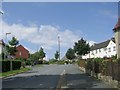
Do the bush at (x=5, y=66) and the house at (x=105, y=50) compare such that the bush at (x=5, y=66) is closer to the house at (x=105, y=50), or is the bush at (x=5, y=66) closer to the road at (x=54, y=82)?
the road at (x=54, y=82)

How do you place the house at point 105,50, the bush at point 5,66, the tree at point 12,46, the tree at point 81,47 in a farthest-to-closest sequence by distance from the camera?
the tree at point 81,47
the house at point 105,50
the tree at point 12,46
the bush at point 5,66

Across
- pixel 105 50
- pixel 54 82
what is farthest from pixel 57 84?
pixel 105 50

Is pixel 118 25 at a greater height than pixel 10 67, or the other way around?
pixel 118 25

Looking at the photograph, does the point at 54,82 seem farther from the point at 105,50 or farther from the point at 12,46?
the point at 105,50

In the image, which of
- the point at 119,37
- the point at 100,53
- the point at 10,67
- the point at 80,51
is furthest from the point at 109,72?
the point at 100,53

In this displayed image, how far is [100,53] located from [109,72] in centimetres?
8856

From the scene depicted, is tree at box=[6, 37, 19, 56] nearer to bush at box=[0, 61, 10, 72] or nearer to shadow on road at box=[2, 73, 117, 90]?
bush at box=[0, 61, 10, 72]

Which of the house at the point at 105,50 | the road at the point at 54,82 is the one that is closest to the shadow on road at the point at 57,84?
the road at the point at 54,82

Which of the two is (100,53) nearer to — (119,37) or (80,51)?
(80,51)

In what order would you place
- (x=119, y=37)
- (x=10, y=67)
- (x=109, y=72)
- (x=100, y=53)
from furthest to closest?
(x=100, y=53), (x=10, y=67), (x=119, y=37), (x=109, y=72)

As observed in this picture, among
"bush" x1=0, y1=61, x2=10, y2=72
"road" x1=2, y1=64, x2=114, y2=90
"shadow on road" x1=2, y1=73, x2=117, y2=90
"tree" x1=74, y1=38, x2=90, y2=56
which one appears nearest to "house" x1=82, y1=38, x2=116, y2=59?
"tree" x1=74, y1=38, x2=90, y2=56

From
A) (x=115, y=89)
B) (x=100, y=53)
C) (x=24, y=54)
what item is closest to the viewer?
(x=115, y=89)

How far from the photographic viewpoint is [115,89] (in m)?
17.3

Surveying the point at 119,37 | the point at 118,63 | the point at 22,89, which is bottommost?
the point at 22,89
